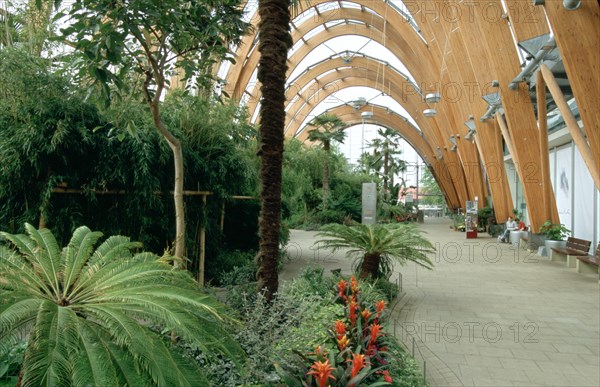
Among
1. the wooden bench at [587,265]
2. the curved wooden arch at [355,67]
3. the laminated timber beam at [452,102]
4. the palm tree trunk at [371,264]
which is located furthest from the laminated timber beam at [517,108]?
the curved wooden arch at [355,67]

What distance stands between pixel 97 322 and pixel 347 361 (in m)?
1.74

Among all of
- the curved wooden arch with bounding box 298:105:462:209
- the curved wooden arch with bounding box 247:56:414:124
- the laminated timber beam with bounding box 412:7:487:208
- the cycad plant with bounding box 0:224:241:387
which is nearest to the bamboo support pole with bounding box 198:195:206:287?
the cycad plant with bounding box 0:224:241:387

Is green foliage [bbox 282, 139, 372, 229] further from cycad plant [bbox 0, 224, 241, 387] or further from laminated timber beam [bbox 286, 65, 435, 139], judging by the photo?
cycad plant [bbox 0, 224, 241, 387]

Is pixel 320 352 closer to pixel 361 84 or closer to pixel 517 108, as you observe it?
pixel 517 108

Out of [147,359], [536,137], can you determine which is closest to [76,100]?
[147,359]

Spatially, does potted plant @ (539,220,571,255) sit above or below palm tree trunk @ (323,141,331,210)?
below

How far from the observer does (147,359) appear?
6.74ft

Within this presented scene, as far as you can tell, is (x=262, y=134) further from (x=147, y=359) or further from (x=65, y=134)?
(x=147, y=359)

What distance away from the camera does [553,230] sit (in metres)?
12.8

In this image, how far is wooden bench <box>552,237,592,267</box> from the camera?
36.0 ft

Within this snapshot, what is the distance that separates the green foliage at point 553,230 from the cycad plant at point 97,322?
41.8 feet

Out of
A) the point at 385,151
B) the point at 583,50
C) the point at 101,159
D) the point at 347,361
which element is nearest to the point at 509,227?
the point at 583,50

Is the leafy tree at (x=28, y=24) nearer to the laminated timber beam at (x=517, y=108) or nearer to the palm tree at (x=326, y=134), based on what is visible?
the laminated timber beam at (x=517, y=108)

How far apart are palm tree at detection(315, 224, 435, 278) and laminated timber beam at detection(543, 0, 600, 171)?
4530mm
